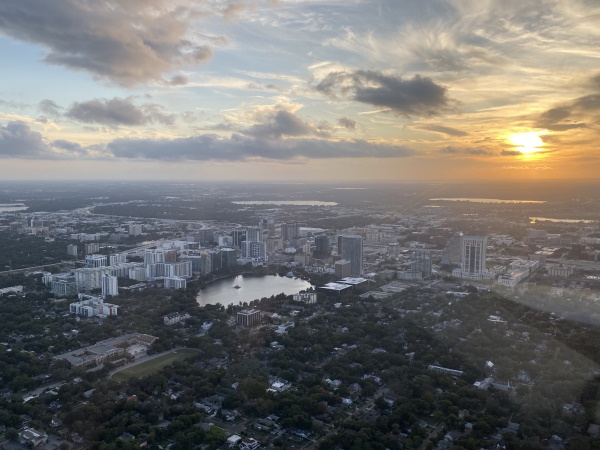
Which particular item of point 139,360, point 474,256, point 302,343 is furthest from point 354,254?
point 139,360

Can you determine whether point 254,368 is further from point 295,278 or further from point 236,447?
point 295,278

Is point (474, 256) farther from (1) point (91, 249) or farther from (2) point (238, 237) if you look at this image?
(1) point (91, 249)

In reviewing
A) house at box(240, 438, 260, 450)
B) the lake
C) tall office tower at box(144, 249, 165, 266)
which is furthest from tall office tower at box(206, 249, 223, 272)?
the lake

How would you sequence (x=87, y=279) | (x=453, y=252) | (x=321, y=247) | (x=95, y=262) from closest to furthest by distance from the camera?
1. (x=87, y=279)
2. (x=95, y=262)
3. (x=453, y=252)
4. (x=321, y=247)

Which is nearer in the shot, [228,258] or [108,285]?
[108,285]

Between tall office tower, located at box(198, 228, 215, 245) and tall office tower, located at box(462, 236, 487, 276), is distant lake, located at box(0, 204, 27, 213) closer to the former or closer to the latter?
tall office tower, located at box(198, 228, 215, 245)

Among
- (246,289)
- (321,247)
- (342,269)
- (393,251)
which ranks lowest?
(246,289)

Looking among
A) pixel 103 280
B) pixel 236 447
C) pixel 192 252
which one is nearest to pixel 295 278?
pixel 192 252

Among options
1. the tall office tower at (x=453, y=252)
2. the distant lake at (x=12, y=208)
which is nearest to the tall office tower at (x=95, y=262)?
the tall office tower at (x=453, y=252)
